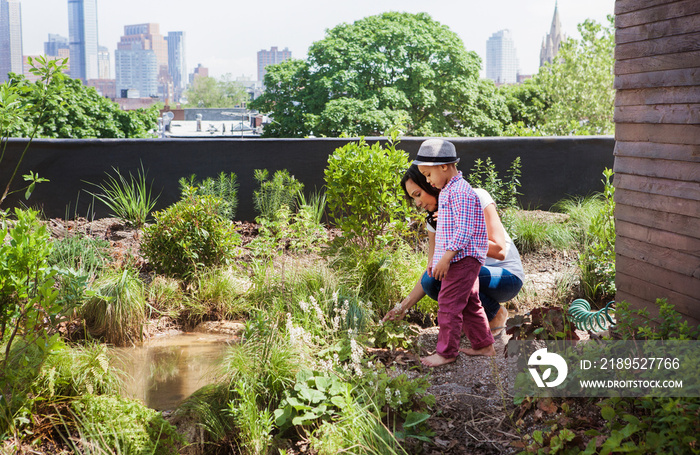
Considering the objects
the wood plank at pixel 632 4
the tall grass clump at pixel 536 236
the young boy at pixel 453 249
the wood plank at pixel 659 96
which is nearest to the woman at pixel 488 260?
the young boy at pixel 453 249

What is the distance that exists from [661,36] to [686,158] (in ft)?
2.24

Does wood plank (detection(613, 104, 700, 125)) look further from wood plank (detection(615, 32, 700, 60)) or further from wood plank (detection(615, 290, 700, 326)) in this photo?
wood plank (detection(615, 290, 700, 326))

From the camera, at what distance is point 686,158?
10.3 feet

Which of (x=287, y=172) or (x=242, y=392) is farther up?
(x=287, y=172)

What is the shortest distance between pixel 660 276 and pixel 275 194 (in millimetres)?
4118

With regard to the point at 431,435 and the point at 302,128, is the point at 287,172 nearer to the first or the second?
the point at 431,435

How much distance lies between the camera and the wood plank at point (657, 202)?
317cm

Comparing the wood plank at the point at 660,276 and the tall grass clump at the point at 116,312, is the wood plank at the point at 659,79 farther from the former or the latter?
the tall grass clump at the point at 116,312

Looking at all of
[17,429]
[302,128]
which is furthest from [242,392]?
[302,128]

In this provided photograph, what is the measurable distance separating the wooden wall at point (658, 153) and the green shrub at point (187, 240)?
3000mm

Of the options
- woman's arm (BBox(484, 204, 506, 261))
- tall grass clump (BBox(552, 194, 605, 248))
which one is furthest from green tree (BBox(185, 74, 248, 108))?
woman's arm (BBox(484, 204, 506, 261))

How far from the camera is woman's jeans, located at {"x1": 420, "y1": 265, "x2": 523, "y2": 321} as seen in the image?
382cm

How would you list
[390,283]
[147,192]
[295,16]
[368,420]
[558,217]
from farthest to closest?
[295,16]
[147,192]
[558,217]
[390,283]
[368,420]

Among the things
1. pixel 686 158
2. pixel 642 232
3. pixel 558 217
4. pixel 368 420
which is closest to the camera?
pixel 368 420
